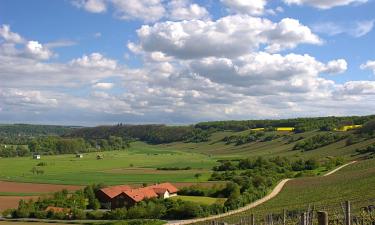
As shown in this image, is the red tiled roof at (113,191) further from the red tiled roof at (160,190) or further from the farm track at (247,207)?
the farm track at (247,207)

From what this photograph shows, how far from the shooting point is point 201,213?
61062 mm

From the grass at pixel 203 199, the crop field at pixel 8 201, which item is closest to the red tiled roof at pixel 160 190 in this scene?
the grass at pixel 203 199

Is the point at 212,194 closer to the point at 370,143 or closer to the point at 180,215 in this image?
the point at 180,215

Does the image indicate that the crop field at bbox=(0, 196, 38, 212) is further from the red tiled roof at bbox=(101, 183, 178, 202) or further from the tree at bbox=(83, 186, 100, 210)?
the red tiled roof at bbox=(101, 183, 178, 202)

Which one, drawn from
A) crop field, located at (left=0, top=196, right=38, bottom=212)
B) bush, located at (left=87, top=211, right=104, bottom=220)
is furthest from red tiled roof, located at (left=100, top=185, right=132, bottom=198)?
crop field, located at (left=0, top=196, right=38, bottom=212)

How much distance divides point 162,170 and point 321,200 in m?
69.6

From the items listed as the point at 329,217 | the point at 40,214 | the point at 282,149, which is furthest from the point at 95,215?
the point at 282,149

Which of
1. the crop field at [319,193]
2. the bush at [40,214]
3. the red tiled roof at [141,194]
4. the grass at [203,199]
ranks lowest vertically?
the bush at [40,214]

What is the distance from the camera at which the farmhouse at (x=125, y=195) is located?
70625 mm

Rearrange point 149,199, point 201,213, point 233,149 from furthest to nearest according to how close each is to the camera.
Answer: point 233,149 → point 149,199 → point 201,213

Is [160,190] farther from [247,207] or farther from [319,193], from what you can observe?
[319,193]

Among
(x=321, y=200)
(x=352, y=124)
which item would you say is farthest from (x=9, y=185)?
(x=352, y=124)

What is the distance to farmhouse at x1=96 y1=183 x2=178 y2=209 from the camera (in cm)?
7062

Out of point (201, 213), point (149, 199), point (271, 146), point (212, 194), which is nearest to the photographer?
point (201, 213)
